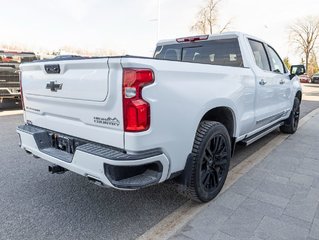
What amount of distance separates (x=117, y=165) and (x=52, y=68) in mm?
1183

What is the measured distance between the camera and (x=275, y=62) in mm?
4852

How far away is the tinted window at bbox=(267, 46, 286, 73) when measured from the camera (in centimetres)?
468

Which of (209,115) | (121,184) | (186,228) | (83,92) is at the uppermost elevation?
(83,92)

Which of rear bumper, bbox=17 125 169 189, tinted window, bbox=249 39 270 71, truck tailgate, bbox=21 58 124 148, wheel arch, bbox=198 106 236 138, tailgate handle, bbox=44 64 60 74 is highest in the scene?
tinted window, bbox=249 39 270 71

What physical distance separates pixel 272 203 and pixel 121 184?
174cm

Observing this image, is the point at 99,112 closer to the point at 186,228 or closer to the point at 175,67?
the point at 175,67

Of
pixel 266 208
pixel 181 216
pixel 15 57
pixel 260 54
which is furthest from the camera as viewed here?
pixel 15 57

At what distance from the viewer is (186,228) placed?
2.48 metres

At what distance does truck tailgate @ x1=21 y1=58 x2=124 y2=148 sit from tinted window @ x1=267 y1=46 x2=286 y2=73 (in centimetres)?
343

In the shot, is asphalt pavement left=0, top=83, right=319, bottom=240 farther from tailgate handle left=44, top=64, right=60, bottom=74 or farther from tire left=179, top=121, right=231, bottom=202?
tailgate handle left=44, top=64, right=60, bottom=74

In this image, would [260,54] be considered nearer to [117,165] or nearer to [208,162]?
[208,162]

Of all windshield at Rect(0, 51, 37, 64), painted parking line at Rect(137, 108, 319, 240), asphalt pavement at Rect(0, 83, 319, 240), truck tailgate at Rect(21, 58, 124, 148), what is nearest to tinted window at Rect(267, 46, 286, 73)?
painted parking line at Rect(137, 108, 319, 240)

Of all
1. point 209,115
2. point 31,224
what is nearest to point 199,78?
point 209,115

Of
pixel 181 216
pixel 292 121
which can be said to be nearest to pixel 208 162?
pixel 181 216
